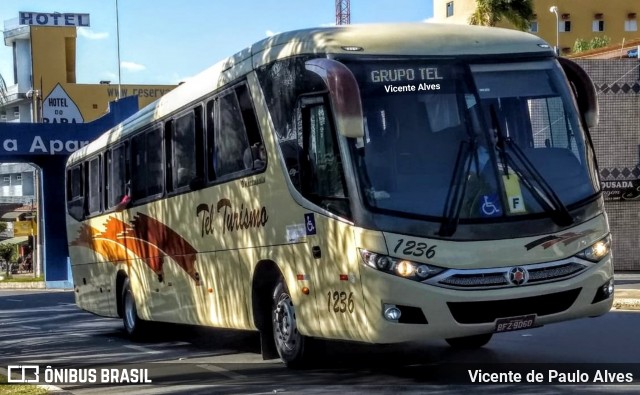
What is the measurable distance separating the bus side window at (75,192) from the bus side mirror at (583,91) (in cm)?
1215

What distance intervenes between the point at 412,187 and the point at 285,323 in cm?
248

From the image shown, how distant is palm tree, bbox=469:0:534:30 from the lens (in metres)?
39.2

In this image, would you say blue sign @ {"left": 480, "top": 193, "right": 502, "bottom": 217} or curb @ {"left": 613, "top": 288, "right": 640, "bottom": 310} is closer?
blue sign @ {"left": 480, "top": 193, "right": 502, "bottom": 217}

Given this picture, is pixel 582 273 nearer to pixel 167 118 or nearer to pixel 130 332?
pixel 167 118

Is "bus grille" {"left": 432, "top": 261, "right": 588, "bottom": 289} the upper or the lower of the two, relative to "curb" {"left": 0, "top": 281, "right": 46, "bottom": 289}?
upper

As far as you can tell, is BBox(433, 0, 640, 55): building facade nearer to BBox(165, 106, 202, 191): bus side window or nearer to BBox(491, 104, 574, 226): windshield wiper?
BBox(165, 106, 202, 191): bus side window

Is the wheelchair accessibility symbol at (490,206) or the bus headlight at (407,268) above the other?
the wheelchair accessibility symbol at (490,206)

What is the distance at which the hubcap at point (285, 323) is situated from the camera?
10969 mm

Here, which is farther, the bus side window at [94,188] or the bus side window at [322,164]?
the bus side window at [94,188]

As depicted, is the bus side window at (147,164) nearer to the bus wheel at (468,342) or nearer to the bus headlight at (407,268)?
the bus wheel at (468,342)

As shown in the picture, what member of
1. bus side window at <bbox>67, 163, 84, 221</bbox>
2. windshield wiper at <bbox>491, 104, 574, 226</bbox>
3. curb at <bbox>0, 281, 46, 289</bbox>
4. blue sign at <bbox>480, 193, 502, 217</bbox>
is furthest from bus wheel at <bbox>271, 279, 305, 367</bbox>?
curb at <bbox>0, 281, 46, 289</bbox>

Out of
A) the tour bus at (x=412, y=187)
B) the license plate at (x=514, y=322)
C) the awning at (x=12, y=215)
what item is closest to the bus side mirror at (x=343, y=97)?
the tour bus at (x=412, y=187)

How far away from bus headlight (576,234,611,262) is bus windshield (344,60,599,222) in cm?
43

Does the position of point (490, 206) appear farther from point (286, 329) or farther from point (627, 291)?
point (627, 291)
